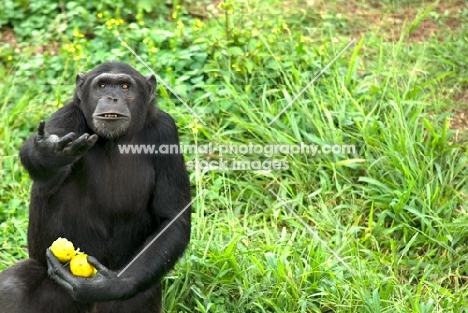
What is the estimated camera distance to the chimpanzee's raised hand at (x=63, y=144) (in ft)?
19.5

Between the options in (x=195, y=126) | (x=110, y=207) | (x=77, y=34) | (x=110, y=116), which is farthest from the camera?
(x=77, y=34)

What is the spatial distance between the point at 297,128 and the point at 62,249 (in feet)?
9.77

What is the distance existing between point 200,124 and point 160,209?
82.2 inches

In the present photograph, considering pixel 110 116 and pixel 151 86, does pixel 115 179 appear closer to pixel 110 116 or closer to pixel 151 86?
pixel 110 116

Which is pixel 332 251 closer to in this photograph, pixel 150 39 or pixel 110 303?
pixel 110 303

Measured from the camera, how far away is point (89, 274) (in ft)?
21.1

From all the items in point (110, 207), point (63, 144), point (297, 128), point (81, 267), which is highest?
point (63, 144)

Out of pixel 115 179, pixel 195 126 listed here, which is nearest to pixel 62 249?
pixel 115 179

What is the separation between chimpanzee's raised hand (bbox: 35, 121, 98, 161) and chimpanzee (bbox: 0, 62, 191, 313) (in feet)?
1.26

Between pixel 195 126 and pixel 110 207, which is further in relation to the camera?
pixel 195 126

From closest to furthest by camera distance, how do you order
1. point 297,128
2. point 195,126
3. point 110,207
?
point 110,207, point 195,126, point 297,128

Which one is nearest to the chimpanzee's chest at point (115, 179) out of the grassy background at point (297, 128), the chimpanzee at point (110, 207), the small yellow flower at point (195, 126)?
the chimpanzee at point (110, 207)

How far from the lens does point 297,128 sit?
28.4 ft

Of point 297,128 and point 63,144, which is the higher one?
point 63,144
